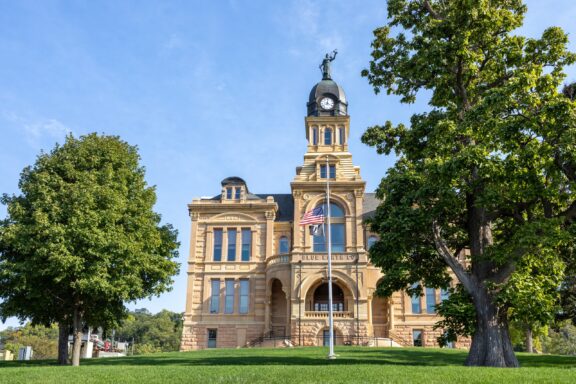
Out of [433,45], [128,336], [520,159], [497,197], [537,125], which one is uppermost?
[433,45]

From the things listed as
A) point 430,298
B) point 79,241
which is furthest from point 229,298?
point 79,241

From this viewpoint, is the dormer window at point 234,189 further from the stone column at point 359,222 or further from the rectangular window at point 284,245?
the stone column at point 359,222

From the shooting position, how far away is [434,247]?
19.5 m

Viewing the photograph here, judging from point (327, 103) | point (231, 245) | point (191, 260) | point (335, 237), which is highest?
point (327, 103)

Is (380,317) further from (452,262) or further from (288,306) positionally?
(452,262)

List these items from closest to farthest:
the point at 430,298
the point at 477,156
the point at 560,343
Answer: the point at 477,156 → the point at 430,298 → the point at 560,343

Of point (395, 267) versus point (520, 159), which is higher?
point (520, 159)

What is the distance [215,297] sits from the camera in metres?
42.1

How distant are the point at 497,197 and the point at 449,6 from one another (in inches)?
333

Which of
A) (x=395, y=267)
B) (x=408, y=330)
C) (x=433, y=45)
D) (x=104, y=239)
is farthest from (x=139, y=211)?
(x=408, y=330)

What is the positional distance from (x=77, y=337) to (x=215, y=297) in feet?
64.1

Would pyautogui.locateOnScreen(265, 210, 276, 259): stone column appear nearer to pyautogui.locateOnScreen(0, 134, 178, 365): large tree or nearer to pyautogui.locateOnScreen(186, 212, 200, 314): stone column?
pyautogui.locateOnScreen(186, 212, 200, 314): stone column

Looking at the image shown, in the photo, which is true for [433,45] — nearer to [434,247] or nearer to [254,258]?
[434,247]

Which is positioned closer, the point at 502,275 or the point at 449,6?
the point at 502,275
